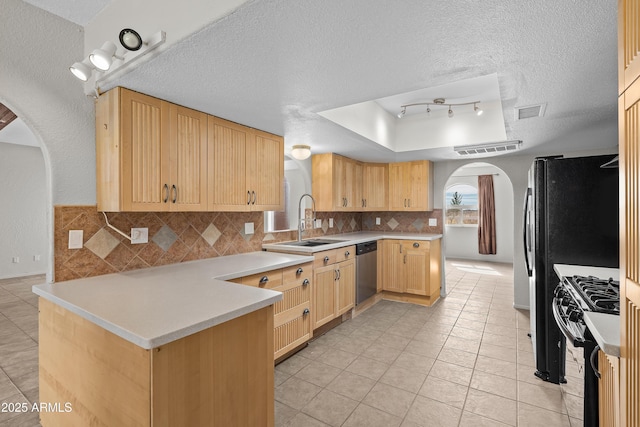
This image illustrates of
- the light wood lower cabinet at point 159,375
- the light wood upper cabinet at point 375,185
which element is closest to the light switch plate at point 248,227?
the light wood lower cabinet at point 159,375

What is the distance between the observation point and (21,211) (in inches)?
224

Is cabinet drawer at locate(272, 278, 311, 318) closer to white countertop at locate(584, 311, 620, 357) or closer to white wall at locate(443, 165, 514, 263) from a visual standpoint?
white countertop at locate(584, 311, 620, 357)

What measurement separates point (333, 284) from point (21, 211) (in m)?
→ 6.24

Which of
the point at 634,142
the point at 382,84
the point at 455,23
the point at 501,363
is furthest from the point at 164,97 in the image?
the point at 501,363

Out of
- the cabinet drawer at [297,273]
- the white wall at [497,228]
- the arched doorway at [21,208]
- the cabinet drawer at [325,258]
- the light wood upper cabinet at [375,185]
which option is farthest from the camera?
the white wall at [497,228]

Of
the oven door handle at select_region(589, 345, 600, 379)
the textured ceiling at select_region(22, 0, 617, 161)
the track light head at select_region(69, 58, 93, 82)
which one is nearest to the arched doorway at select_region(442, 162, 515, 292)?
the textured ceiling at select_region(22, 0, 617, 161)

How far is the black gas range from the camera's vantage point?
1.34 metres

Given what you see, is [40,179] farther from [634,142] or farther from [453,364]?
[634,142]

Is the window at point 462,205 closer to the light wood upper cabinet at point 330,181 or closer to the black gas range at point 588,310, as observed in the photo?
the light wood upper cabinet at point 330,181

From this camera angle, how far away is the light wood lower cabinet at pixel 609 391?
3.52 feet

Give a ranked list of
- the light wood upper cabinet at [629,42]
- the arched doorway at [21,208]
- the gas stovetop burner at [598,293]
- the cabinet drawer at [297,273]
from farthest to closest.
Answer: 1. the arched doorway at [21,208]
2. the cabinet drawer at [297,273]
3. the gas stovetop burner at [598,293]
4. the light wood upper cabinet at [629,42]

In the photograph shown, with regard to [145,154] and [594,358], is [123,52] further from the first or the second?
[594,358]

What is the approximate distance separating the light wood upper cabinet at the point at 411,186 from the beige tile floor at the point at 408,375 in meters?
1.63

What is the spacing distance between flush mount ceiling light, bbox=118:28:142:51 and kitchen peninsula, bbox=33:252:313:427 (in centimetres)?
119
